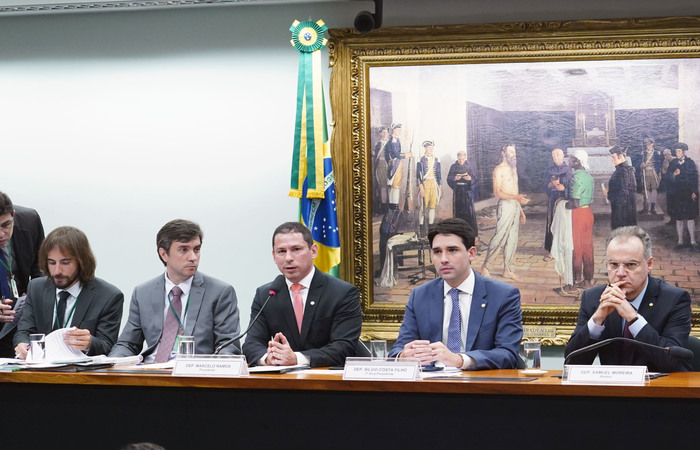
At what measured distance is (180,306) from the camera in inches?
162

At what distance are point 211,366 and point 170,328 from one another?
1105mm

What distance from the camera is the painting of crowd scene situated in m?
4.95

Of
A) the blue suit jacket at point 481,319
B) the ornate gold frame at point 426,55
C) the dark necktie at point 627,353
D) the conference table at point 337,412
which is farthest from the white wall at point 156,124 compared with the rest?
the dark necktie at point 627,353

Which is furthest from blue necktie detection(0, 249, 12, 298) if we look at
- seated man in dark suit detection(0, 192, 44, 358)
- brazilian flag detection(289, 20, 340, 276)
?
brazilian flag detection(289, 20, 340, 276)

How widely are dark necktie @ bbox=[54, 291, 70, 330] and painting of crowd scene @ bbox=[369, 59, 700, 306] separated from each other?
6.12 ft

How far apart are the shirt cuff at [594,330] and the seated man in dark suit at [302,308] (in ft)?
3.40

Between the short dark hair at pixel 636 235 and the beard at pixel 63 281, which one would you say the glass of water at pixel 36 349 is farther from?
the short dark hair at pixel 636 235

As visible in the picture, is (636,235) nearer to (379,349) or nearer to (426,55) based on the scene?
(379,349)

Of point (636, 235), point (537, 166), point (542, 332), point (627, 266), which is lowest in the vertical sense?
point (542, 332)

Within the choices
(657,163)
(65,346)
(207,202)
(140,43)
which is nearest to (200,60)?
(140,43)

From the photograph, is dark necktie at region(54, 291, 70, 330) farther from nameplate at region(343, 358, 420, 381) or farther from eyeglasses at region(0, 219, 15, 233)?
nameplate at region(343, 358, 420, 381)

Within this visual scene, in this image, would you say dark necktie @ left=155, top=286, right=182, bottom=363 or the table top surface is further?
dark necktie @ left=155, top=286, right=182, bottom=363

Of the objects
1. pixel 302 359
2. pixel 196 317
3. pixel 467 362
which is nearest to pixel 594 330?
pixel 467 362

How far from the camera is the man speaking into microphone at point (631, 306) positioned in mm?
3418
